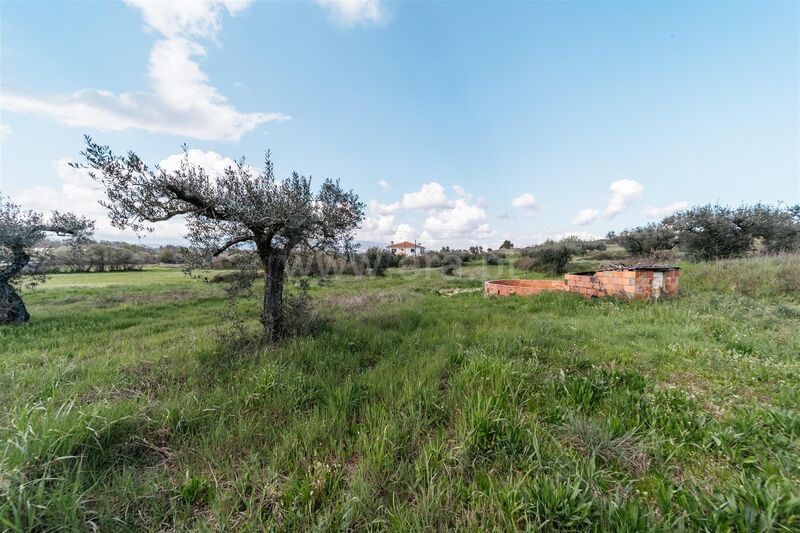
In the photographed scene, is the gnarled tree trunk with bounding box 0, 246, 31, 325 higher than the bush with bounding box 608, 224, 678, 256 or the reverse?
the reverse

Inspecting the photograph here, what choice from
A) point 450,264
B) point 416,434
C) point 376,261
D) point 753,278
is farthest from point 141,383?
point 450,264

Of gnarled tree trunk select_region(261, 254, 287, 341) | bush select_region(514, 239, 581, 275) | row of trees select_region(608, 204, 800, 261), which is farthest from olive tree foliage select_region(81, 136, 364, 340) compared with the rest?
row of trees select_region(608, 204, 800, 261)

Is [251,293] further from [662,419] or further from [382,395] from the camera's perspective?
[662,419]

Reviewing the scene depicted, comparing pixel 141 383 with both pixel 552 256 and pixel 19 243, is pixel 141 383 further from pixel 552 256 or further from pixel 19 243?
pixel 552 256

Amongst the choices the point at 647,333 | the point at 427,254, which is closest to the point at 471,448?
the point at 647,333

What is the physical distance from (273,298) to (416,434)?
11.3 ft

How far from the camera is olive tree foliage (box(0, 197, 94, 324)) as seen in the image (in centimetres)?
722

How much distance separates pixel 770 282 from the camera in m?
7.25

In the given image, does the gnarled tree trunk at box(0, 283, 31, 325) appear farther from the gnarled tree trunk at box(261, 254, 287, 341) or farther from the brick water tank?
the brick water tank

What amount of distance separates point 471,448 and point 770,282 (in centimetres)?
1067

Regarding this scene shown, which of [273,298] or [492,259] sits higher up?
[492,259]

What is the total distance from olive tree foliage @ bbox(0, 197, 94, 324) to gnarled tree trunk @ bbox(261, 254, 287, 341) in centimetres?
810

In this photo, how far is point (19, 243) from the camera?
7465mm

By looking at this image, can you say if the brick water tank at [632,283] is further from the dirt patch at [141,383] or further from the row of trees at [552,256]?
the row of trees at [552,256]
